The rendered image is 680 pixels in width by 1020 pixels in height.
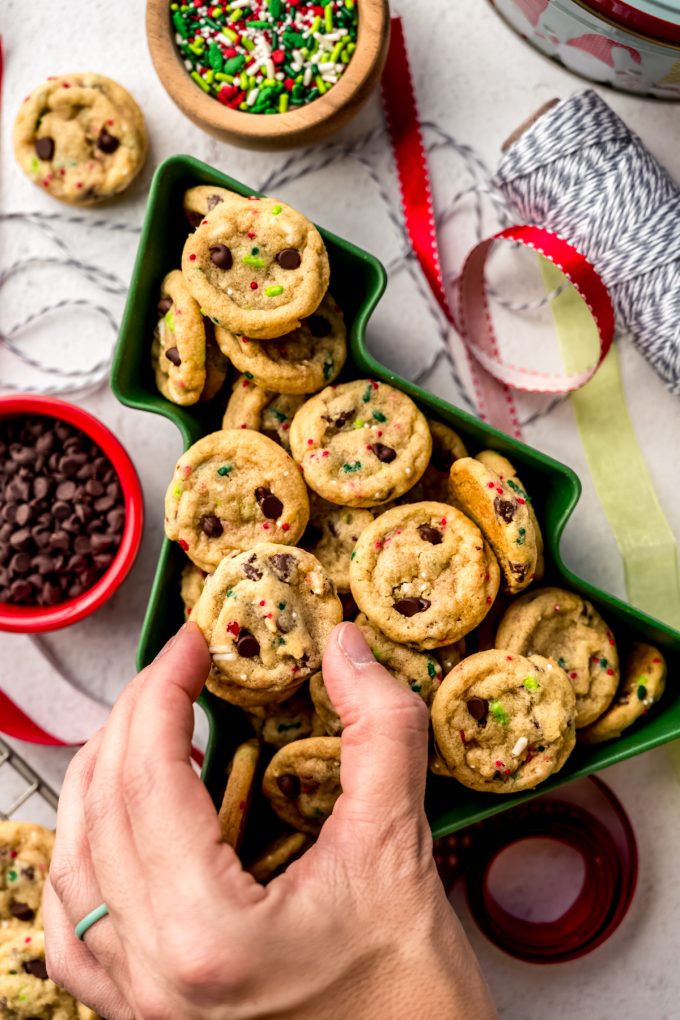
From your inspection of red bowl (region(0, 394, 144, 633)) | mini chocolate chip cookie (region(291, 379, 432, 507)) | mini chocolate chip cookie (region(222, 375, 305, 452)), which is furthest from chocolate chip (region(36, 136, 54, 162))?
mini chocolate chip cookie (region(291, 379, 432, 507))

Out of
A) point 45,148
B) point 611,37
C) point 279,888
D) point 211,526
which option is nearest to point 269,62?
point 45,148

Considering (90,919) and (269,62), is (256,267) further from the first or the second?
(90,919)

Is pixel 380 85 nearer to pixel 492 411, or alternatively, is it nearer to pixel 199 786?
pixel 492 411

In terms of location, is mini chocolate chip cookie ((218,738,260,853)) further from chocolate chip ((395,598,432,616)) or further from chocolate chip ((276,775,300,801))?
chocolate chip ((395,598,432,616))

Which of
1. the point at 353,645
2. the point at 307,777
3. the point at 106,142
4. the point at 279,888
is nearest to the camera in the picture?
the point at 279,888

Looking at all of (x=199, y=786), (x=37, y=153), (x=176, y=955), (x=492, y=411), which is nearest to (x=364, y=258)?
(x=492, y=411)

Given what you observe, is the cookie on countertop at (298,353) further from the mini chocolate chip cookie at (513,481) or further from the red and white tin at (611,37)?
the red and white tin at (611,37)

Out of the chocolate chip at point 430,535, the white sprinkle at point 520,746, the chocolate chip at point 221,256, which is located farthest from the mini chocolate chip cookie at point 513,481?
the chocolate chip at point 221,256
